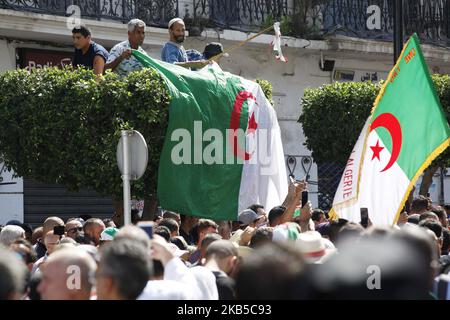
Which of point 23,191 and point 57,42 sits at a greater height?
point 57,42

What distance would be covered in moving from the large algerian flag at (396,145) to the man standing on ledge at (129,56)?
3.17 m

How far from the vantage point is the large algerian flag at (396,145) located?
9.64 metres

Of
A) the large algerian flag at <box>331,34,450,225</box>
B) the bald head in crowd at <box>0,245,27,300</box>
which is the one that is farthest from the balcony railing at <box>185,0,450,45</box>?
the bald head in crowd at <box>0,245,27,300</box>

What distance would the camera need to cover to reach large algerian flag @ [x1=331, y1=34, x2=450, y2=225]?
9.64 meters

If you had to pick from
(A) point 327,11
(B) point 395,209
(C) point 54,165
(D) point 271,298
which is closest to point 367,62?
(A) point 327,11

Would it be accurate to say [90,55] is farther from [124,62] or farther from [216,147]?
[216,147]

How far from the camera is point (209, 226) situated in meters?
9.52

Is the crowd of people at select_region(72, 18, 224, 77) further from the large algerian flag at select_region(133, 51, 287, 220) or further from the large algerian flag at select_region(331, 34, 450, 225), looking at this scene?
the large algerian flag at select_region(331, 34, 450, 225)

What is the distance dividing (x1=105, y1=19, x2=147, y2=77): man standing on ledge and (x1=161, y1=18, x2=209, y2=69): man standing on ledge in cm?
43

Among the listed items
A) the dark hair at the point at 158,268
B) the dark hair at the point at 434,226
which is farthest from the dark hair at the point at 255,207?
the dark hair at the point at 158,268

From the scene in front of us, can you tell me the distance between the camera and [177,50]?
499 inches

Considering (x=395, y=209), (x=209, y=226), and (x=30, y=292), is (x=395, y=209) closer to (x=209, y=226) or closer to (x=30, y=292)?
(x=209, y=226)

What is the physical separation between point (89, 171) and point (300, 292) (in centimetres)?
798

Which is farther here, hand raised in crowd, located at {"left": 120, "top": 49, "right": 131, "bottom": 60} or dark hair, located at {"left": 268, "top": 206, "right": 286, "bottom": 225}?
hand raised in crowd, located at {"left": 120, "top": 49, "right": 131, "bottom": 60}
